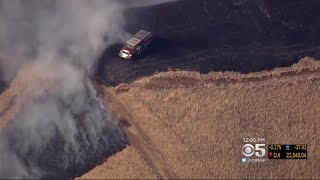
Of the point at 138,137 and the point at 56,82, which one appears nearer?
the point at 138,137

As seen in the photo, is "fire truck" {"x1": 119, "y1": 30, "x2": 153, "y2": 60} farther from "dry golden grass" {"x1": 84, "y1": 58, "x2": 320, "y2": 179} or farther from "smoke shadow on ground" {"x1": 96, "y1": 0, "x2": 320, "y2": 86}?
"dry golden grass" {"x1": 84, "y1": 58, "x2": 320, "y2": 179}

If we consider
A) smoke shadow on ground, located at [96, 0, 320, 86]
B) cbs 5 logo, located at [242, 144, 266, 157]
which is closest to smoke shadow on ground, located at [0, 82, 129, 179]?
smoke shadow on ground, located at [96, 0, 320, 86]

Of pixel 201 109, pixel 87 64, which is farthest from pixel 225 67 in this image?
pixel 87 64

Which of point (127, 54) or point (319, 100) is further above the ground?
point (127, 54)

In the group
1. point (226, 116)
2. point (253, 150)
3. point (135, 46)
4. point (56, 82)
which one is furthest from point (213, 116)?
point (56, 82)

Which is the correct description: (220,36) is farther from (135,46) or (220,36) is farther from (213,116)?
(213,116)

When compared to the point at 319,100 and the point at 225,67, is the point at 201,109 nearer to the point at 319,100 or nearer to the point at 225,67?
the point at 225,67
